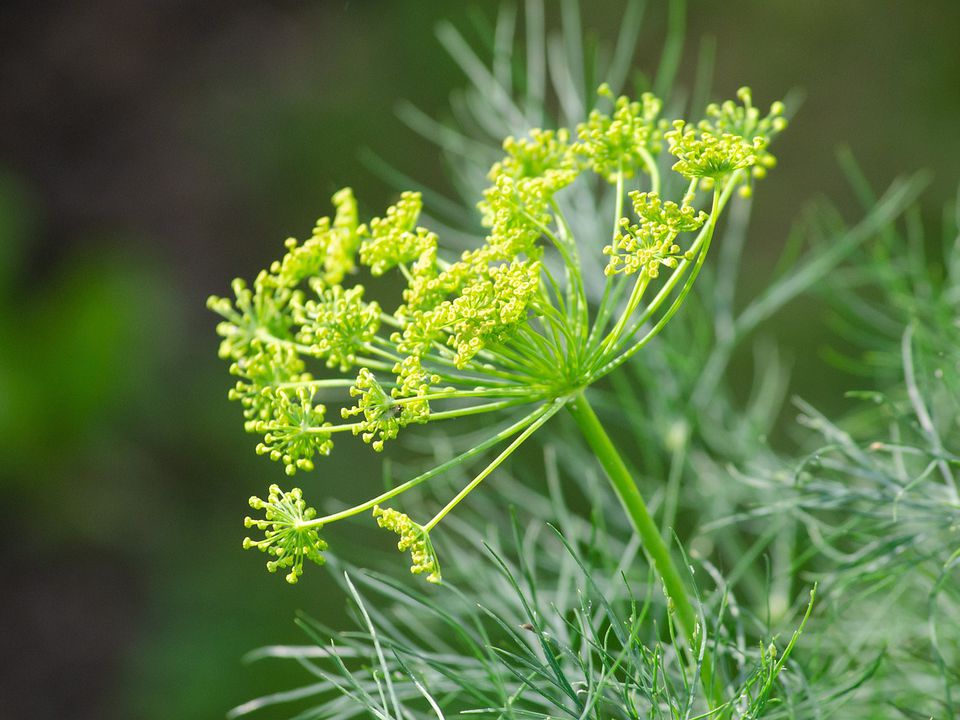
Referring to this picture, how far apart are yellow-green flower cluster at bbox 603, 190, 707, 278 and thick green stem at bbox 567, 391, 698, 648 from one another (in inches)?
2.2

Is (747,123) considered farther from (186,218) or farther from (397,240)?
(186,218)

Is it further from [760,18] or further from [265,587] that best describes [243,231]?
[760,18]

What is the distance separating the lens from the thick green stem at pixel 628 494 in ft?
1.18

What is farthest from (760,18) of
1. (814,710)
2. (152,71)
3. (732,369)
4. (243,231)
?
(814,710)

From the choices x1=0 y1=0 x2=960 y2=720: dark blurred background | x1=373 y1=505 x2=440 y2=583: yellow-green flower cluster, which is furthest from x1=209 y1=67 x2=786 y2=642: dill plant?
x1=0 y1=0 x2=960 y2=720: dark blurred background

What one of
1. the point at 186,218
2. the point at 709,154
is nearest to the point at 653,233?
the point at 709,154

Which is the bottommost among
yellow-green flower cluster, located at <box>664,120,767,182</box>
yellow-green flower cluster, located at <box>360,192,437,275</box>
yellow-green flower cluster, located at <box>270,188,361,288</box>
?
yellow-green flower cluster, located at <box>664,120,767,182</box>

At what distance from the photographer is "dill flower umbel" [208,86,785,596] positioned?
1.07 feet

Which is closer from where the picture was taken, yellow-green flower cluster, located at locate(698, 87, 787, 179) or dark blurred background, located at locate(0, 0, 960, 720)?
yellow-green flower cluster, located at locate(698, 87, 787, 179)

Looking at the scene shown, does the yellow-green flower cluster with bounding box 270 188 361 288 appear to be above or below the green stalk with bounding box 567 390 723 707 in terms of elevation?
above

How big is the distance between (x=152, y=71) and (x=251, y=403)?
181cm

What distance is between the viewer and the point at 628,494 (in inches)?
14.3

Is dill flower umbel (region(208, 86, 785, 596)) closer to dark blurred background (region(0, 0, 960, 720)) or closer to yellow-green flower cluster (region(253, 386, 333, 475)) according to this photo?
yellow-green flower cluster (region(253, 386, 333, 475))

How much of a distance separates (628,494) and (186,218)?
171 centimetres
